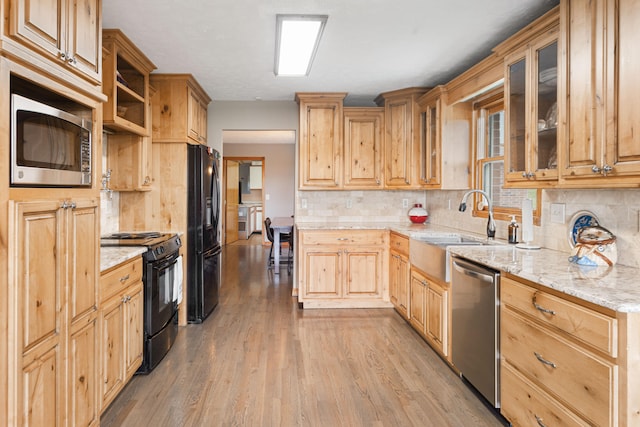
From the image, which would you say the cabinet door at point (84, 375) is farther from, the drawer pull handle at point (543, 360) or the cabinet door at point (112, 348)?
the drawer pull handle at point (543, 360)

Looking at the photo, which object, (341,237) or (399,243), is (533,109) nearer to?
(399,243)

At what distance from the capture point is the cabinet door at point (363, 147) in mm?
4559

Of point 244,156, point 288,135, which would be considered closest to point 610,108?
point 288,135

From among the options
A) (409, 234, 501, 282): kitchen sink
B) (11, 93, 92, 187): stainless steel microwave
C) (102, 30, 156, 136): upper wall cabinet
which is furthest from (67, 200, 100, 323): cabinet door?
(409, 234, 501, 282): kitchen sink

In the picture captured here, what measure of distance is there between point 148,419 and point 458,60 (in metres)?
3.49

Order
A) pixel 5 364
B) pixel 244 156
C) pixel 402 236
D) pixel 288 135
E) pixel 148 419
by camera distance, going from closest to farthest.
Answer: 1. pixel 5 364
2. pixel 148 419
3. pixel 402 236
4. pixel 288 135
5. pixel 244 156

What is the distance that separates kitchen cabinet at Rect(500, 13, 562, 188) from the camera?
215 centimetres

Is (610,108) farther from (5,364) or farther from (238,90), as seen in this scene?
(238,90)

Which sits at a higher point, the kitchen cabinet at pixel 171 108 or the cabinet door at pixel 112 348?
the kitchen cabinet at pixel 171 108

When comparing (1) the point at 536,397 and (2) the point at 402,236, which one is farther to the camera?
(2) the point at 402,236

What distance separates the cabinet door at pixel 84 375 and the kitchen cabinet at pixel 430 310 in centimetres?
218

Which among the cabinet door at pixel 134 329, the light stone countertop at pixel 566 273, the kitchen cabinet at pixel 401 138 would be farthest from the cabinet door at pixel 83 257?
the kitchen cabinet at pixel 401 138

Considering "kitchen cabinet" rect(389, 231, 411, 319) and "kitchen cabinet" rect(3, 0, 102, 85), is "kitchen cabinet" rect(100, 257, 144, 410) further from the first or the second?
"kitchen cabinet" rect(389, 231, 411, 319)

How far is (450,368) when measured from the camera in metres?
2.77
